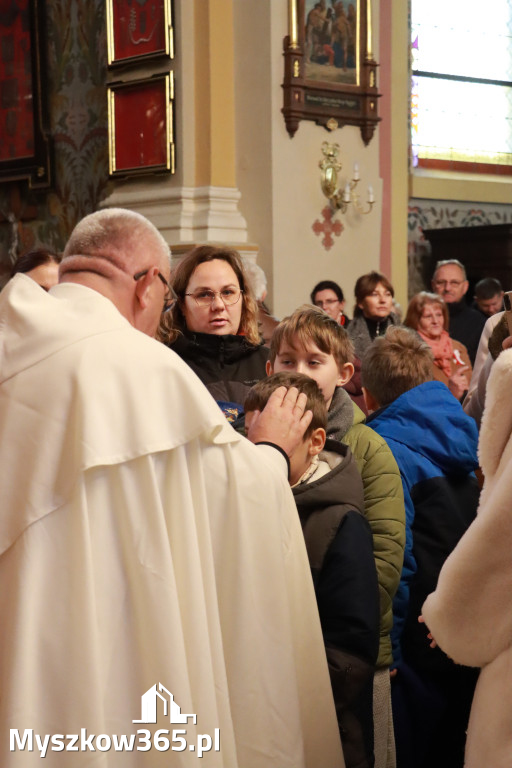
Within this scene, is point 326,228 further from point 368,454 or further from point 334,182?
point 368,454

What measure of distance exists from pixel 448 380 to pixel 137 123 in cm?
384

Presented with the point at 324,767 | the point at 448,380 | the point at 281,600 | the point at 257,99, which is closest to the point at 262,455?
the point at 281,600

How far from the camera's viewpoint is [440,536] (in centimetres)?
314

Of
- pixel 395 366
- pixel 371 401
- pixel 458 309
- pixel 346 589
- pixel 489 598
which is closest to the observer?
pixel 489 598

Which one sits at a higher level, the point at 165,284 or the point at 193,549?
the point at 165,284

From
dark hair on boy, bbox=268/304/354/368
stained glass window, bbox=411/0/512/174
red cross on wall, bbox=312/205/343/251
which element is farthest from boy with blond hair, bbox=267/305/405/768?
stained glass window, bbox=411/0/512/174

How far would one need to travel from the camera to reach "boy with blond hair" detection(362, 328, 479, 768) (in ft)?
10.1

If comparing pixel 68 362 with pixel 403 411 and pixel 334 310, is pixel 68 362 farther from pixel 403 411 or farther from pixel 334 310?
pixel 334 310

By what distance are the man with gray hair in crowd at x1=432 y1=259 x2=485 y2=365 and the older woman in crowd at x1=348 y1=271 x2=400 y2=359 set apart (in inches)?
59.0

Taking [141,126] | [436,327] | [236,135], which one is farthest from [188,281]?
[141,126]

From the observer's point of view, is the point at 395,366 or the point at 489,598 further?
the point at 395,366

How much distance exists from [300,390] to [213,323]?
1.12 meters

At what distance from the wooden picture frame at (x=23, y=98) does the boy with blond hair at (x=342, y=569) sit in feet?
24.5

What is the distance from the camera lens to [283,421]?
8.58 feet
